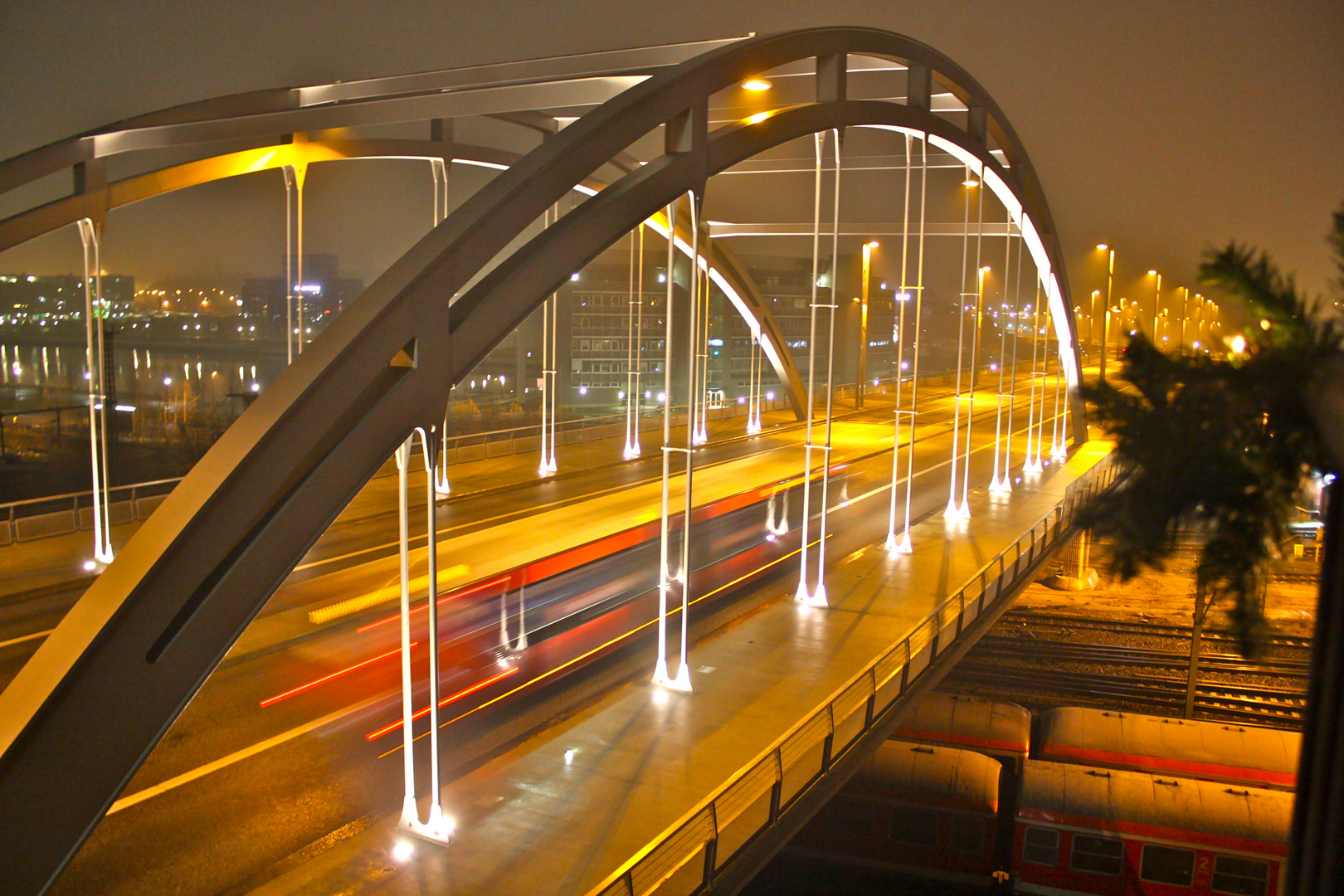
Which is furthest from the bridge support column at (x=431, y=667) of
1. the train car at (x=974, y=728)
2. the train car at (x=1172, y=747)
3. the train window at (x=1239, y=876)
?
the train car at (x=1172, y=747)

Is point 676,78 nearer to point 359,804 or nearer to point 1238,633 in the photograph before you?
point 359,804

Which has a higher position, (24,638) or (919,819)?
(24,638)

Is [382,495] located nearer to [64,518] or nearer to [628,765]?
[64,518]

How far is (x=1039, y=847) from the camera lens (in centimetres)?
1930

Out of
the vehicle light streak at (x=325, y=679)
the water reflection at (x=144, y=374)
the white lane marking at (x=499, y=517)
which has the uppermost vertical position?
the water reflection at (x=144, y=374)

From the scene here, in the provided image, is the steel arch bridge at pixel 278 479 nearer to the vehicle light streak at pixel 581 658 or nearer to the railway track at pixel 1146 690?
the vehicle light streak at pixel 581 658

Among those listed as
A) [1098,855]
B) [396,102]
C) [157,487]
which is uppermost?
[396,102]

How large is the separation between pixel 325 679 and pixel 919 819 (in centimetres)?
1213

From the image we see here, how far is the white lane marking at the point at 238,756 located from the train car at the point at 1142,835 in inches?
505

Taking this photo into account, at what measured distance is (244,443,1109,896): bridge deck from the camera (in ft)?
29.0

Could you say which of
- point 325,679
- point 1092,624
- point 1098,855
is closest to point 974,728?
point 1098,855

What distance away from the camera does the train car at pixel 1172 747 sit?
2106cm

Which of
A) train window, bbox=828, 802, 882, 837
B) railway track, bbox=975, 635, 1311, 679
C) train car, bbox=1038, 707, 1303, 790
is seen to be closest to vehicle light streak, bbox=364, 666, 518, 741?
train window, bbox=828, 802, 882, 837

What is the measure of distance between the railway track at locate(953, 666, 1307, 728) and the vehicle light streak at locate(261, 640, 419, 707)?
1933 cm
